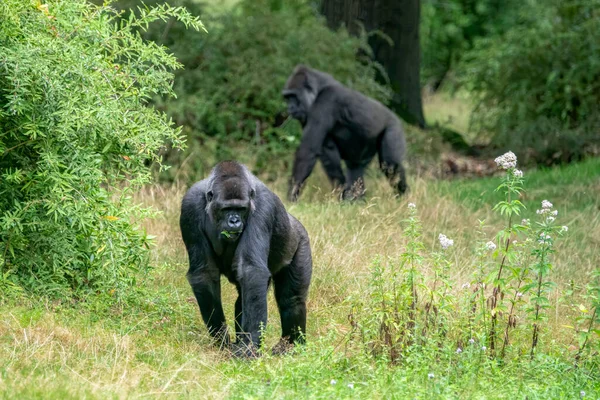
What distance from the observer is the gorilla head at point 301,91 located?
9.50 metres

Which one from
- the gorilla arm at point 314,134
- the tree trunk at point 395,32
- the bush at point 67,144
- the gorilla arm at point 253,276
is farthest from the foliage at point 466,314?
the tree trunk at point 395,32

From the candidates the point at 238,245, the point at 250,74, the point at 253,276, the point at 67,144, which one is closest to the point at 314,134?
the point at 250,74

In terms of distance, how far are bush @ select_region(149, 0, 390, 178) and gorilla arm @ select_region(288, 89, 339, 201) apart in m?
1.01

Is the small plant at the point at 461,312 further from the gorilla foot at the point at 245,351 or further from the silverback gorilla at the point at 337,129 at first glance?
the silverback gorilla at the point at 337,129

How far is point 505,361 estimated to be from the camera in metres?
4.36

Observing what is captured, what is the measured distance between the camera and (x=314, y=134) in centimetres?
951

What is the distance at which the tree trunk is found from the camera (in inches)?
491

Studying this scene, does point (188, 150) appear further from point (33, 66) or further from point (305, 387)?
Result: point (305, 387)

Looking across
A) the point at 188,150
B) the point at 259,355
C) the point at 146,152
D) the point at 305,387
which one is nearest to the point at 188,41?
the point at 188,150

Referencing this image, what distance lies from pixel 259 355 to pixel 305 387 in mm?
751

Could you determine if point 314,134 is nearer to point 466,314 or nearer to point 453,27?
point 466,314

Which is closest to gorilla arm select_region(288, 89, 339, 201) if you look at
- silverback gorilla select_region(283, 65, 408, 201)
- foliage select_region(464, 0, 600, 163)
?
silverback gorilla select_region(283, 65, 408, 201)

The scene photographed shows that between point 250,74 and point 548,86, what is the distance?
4.01 metres

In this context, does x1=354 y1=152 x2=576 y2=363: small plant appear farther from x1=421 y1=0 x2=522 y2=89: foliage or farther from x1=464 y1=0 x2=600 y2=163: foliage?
x1=421 y1=0 x2=522 y2=89: foliage
